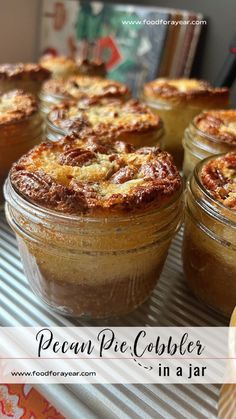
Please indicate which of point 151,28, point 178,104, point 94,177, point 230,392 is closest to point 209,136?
point 178,104

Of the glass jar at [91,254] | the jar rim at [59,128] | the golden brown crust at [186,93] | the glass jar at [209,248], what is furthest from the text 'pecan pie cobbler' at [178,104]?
the glass jar at [91,254]

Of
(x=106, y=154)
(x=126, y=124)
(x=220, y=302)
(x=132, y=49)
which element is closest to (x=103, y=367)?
(x=220, y=302)

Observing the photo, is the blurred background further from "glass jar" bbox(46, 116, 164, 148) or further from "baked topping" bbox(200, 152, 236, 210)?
"baked topping" bbox(200, 152, 236, 210)

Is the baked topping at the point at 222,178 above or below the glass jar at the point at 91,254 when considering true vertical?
above

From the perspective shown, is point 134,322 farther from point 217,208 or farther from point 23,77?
point 23,77

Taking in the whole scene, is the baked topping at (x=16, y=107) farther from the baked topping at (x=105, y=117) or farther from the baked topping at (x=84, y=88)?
the baked topping at (x=84, y=88)

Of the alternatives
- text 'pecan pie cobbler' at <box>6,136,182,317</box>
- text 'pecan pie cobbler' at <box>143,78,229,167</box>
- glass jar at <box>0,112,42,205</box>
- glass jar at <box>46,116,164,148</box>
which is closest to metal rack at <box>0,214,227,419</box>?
text 'pecan pie cobbler' at <box>6,136,182,317</box>

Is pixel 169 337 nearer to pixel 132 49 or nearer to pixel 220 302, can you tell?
pixel 220 302

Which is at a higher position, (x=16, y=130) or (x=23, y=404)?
(x=16, y=130)
